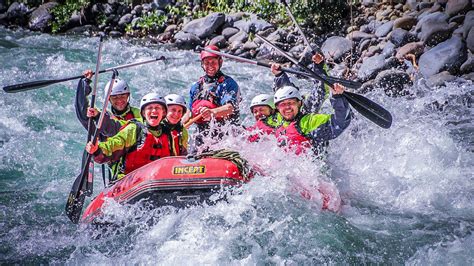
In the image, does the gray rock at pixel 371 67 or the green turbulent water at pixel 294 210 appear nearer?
the green turbulent water at pixel 294 210

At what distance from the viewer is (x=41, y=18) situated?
1892 cm

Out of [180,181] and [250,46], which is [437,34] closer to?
[250,46]

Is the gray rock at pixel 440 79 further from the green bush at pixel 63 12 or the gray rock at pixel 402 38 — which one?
the green bush at pixel 63 12

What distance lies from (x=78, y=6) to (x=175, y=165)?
15843 millimetres

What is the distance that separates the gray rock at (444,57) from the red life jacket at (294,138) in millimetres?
5097

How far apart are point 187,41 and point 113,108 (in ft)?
28.8

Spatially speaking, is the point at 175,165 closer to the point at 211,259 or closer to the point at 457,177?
the point at 211,259

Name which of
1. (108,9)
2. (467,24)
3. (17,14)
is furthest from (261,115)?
(17,14)

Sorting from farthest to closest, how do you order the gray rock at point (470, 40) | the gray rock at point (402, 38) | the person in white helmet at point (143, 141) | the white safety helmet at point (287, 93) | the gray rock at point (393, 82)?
the gray rock at point (402, 38) → the gray rock at point (393, 82) → the gray rock at point (470, 40) → the white safety helmet at point (287, 93) → the person in white helmet at point (143, 141)

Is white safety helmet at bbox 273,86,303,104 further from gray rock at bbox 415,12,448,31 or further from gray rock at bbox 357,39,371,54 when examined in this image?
gray rock at bbox 357,39,371,54

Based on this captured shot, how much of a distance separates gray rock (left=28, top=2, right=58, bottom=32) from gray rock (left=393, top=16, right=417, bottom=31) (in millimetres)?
13191

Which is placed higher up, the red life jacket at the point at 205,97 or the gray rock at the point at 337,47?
the red life jacket at the point at 205,97

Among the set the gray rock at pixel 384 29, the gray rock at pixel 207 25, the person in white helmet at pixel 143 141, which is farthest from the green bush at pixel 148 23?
the person in white helmet at pixel 143 141

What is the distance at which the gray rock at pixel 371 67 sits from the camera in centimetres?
1072
